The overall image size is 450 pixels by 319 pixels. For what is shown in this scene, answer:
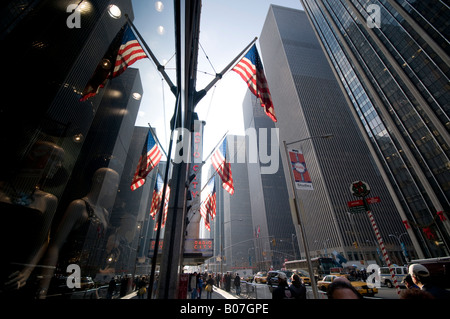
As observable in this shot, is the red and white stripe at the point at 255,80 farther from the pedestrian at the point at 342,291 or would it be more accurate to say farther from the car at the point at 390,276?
the car at the point at 390,276

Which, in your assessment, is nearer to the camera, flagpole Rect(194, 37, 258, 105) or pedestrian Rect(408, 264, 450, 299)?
pedestrian Rect(408, 264, 450, 299)

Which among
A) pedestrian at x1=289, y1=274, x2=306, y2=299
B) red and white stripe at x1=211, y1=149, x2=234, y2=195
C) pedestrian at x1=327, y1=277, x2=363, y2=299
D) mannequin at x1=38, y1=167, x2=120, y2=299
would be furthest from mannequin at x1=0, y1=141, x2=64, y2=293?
pedestrian at x1=327, y1=277, x2=363, y2=299

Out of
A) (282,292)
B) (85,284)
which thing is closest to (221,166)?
(282,292)

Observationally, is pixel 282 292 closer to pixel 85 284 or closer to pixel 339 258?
pixel 85 284

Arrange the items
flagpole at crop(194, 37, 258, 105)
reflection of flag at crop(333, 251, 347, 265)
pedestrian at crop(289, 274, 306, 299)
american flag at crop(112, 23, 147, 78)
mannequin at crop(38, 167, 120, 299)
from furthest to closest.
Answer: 1. reflection of flag at crop(333, 251, 347, 265)
2. mannequin at crop(38, 167, 120, 299)
3. american flag at crop(112, 23, 147, 78)
4. flagpole at crop(194, 37, 258, 105)
5. pedestrian at crop(289, 274, 306, 299)

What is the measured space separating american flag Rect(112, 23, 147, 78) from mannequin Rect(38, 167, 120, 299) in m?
15.7

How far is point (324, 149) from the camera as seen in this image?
89.6 metres

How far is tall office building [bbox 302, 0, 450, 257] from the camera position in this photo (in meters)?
42.5

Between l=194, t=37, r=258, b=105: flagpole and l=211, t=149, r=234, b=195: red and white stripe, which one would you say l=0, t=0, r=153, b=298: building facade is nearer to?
l=194, t=37, r=258, b=105: flagpole

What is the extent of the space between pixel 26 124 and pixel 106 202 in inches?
512

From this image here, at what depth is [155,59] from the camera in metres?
5.94

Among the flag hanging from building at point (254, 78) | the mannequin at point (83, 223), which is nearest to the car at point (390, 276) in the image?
the flag hanging from building at point (254, 78)

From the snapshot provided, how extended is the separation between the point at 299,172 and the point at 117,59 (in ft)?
34.2
